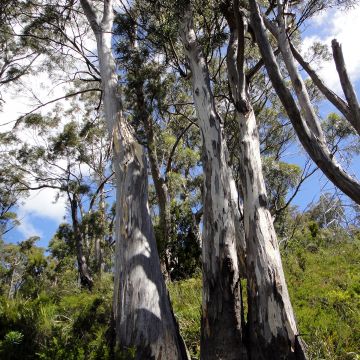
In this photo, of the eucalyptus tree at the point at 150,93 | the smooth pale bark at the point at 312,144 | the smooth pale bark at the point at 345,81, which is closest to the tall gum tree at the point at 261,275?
the smooth pale bark at the point at 312,144

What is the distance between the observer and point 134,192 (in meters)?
6.21

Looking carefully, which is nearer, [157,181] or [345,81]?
[345,81]

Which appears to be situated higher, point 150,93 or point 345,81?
point 150,93

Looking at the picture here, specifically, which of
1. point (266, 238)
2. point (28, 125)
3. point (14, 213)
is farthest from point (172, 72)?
point (14, 213)

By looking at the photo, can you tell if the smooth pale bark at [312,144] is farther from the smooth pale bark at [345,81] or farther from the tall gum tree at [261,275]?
the tall gum tree at [261,275]

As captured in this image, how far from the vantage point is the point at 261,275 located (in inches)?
205

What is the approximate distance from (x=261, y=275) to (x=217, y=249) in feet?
2.10

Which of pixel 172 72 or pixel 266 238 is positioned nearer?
pixel 266 238

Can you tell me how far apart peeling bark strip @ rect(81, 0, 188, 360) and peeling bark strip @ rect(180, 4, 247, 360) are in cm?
46

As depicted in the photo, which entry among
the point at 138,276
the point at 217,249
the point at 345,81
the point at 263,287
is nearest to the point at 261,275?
the point at 263,287

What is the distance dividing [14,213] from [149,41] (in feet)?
40.7

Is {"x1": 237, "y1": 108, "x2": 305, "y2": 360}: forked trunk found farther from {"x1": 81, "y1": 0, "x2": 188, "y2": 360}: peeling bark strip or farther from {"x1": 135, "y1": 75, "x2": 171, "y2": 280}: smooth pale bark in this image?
{"x1": 135, "y1": 75, "x2": 171, "y2": 280}: smooth pale bark

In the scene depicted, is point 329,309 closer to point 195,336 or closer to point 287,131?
point 195,336

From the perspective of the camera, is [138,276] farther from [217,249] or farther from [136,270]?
[217,249]
